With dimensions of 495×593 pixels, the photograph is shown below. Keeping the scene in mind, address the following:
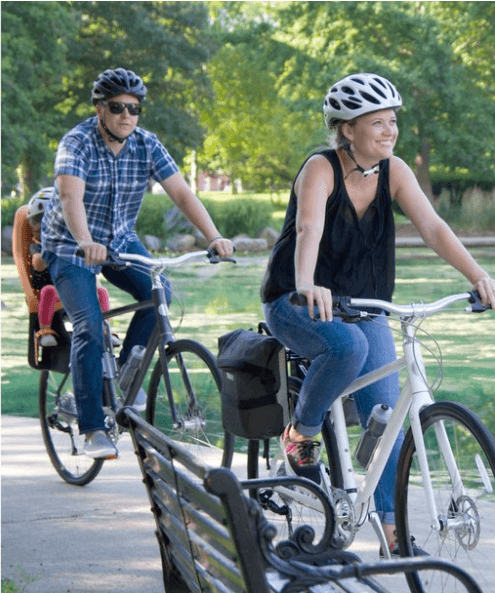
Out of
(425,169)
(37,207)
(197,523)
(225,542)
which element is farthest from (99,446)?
(425,169)

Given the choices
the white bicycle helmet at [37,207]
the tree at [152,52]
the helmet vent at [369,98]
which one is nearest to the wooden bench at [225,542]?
the helmet vent at [369,98]

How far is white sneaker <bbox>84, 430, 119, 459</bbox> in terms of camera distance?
633 cm

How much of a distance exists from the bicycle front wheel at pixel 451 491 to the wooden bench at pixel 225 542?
82 cm

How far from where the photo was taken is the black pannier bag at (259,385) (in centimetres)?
488

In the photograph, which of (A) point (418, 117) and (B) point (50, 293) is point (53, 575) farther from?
Result: (A) point (418, 117)

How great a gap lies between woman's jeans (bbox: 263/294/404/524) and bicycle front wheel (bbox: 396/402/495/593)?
281 mm

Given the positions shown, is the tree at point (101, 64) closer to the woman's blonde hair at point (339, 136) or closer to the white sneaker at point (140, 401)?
the white sneaker at point (140, 401)

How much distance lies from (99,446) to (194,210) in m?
1.25

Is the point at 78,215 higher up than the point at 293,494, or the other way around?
the point at 78,215

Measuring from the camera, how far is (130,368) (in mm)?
6621

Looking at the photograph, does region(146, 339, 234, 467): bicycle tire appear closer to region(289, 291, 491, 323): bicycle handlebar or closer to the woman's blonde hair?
the woman's blonde hair

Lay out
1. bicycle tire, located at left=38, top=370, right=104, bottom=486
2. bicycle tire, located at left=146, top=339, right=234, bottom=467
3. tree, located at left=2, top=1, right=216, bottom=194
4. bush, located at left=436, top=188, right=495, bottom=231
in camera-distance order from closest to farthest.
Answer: bicycle tire, located at left=146, top=339, right=234, bottom=467 → bicycle tire, located at left=38, top=370, right=104, bottom=486 → bush, located at left=436, top=188, right=495, bottom=231 → tree, located at left=2, top=1, right=216, bottom=194

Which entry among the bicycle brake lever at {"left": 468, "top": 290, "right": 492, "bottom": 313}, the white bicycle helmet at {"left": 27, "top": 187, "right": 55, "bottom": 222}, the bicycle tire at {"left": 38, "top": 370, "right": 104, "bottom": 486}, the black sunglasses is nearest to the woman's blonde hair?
Result: the bicycle brake lever at {"left": 468, "top": 290, "right": 492, "bottom": 313}

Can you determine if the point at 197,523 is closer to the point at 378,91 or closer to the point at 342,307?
the point at 342,307
